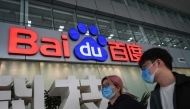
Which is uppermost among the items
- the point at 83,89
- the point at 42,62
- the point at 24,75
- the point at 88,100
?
the point at 42,62

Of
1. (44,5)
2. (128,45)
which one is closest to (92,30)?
(128,45)

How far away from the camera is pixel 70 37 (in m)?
6.44

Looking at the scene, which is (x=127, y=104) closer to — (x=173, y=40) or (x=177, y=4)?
(x=173, y=40)

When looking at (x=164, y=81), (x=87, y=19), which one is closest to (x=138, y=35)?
(x=87, y=19)

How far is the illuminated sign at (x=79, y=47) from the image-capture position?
5.19 meters

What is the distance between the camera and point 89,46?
6645mm

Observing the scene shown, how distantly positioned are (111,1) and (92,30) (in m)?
3.70

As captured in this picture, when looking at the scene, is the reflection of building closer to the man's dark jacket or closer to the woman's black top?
the woman's black top

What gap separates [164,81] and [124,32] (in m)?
Result: 7.56

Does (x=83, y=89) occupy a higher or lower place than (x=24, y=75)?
lower

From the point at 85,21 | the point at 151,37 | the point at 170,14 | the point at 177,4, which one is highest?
the point at 177,4

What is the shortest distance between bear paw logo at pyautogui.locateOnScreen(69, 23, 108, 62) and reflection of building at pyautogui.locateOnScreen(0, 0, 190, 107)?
348 mm

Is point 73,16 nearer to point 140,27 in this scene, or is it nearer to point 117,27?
point 117,27

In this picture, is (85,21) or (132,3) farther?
(132,3)
